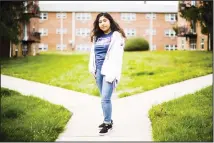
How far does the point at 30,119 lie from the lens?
7.36 meters

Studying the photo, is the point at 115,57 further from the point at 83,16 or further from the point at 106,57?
the point at 83,16

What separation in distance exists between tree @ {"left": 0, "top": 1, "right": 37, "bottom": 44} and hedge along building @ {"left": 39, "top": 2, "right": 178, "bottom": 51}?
29520 millimetres

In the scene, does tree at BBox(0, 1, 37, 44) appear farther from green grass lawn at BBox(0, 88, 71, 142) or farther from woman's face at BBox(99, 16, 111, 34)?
woman's face at BBox(99, 16, 111, 34)

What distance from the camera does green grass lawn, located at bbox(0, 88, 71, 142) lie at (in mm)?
6168

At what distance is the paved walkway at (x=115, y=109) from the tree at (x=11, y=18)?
771 centimetres

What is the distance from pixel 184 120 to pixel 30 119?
8.86 feet

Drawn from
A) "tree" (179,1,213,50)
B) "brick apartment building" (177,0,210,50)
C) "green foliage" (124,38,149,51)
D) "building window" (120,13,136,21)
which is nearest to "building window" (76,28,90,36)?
"building window" (120,13,136,21)

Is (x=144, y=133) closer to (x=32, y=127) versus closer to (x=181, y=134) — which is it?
(x=181, y=134)

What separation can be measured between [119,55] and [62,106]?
2951mm

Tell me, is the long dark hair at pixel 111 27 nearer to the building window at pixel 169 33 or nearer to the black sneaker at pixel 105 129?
the black sneaker at pixel 105 129

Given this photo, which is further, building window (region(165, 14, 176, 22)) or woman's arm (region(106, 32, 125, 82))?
building window (region(165, 14, 176, 22))

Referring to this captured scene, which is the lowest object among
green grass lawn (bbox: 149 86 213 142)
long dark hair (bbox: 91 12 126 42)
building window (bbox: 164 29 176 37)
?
green grass lawn (bbox: 149 86 213 142)

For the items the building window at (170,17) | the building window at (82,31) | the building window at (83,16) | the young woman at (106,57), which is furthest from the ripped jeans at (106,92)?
the building window at (170,17)

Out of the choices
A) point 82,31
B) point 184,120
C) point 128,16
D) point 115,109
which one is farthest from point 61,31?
point 184,120
